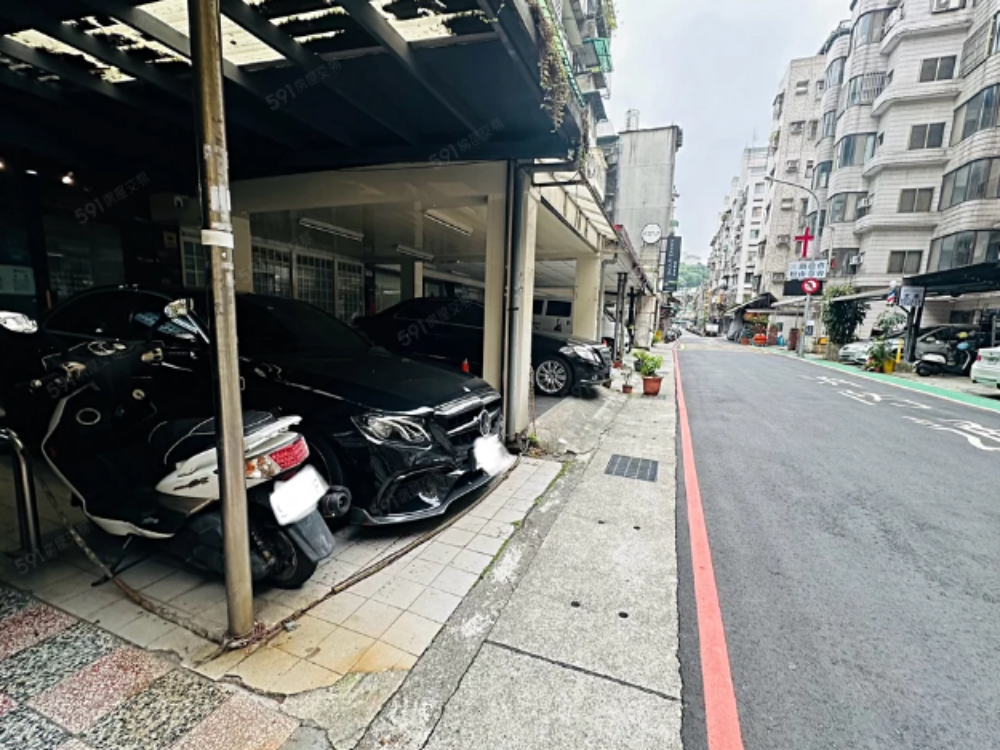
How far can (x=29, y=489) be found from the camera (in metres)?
2.46

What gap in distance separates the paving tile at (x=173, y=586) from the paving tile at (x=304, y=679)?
0.93 meters

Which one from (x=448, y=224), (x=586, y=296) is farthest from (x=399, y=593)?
(x=586, y=296)

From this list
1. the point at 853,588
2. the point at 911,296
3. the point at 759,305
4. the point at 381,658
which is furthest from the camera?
the point at 759,305

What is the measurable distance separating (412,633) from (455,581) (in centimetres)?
47

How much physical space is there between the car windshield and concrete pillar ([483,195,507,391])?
1319 millimetres

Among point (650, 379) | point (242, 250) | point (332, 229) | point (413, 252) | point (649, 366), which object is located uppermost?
point (332, 229)

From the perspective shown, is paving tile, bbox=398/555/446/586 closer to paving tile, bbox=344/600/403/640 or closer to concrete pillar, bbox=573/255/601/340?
paving tile, bbox=344/600/403/640

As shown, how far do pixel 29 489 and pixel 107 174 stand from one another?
5.15 m

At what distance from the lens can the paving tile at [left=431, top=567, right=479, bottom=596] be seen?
8.38 feet

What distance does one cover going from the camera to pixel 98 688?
178 centimetres

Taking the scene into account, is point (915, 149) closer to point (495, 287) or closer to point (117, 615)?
point (495, 287)

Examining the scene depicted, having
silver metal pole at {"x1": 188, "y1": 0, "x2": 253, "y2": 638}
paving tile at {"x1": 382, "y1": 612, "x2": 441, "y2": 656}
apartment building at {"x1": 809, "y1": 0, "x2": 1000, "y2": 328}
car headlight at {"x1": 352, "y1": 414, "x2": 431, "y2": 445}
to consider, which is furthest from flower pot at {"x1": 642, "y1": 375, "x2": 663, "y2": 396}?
apartment building at {"x1": 809, "y1": 0, "x2": 1000, "y2": 328}

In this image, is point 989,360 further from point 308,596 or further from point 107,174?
point 107,174

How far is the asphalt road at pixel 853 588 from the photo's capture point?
71.8 inches
